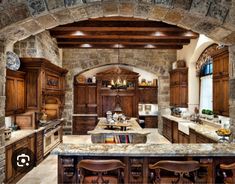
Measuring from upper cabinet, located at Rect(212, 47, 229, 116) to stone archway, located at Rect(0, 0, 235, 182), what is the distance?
1.34 metres

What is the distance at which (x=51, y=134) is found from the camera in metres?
6.64

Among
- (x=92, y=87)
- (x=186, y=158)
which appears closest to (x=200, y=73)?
(x=92, y=87)

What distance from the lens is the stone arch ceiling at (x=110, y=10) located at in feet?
9.53

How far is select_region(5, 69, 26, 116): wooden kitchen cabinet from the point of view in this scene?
4.69 meters

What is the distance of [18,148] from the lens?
452 centimetres

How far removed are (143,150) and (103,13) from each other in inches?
75.7

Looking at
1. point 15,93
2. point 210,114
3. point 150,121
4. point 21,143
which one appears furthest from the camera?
point 150,121

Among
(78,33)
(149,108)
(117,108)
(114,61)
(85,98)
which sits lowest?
(149,108)

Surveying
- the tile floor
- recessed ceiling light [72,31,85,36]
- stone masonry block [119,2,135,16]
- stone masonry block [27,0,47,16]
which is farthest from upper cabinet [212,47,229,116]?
recessed ceiling light [72,31,85,36]

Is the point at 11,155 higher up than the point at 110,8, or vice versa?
the point at 110,8

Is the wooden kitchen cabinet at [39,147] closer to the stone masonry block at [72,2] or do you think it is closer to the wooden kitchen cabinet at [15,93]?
the wooden kitchen cabinet at [15,93]

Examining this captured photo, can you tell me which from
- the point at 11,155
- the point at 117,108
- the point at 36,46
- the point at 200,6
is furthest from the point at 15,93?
the point at 117,108

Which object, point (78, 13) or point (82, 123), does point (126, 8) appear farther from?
→ point (82, 123)

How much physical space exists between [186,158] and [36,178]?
3.28 m
